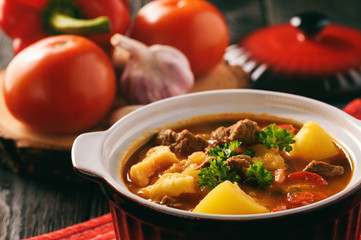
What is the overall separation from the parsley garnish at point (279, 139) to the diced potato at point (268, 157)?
0.03 meters

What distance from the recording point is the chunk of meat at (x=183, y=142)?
2234mm

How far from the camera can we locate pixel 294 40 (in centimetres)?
413

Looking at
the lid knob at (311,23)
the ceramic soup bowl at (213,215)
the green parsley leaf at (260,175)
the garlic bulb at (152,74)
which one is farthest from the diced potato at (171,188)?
the lid knob at (311,23)

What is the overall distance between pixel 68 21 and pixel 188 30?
0.81 meters

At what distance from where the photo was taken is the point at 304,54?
3.96 m

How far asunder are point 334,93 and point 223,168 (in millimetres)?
2032

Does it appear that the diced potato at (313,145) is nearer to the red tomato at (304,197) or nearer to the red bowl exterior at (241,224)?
the red tomato at (304,197)

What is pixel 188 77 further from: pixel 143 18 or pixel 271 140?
pixel 271 140

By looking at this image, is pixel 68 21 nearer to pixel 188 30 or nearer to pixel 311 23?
pixel 188 30

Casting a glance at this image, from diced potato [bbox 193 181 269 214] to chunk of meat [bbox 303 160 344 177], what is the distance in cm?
35

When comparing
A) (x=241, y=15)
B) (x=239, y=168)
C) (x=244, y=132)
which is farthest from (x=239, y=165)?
(x=241, y=15)

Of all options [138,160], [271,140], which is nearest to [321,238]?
[271,140]

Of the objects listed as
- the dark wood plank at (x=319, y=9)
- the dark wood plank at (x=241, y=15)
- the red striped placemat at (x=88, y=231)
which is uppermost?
the red striped placemat at (x=88, y=231)

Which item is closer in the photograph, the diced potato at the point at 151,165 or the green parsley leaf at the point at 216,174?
the green parsley leaf at the point at 216,174
